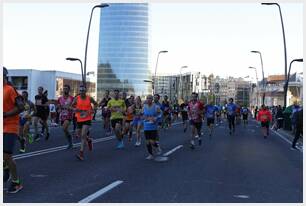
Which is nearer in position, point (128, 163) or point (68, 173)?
point (68, 173)

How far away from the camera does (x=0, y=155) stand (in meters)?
7.86

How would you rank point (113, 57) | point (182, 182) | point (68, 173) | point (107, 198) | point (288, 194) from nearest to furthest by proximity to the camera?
point (107, 198), point (288, 194), point (182, 182), point (68, 173), point (113, 57)

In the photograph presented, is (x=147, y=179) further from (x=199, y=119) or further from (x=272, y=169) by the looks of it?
(x=199, y=119)

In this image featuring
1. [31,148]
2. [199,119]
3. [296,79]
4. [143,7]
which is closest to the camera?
[31,148]

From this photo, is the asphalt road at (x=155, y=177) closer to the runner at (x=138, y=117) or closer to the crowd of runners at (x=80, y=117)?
the crowd of runners at (x=80, y=117)

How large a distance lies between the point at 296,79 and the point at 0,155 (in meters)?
87.9

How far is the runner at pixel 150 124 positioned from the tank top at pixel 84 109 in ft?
4.68

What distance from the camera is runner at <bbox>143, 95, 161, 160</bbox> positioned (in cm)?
1314

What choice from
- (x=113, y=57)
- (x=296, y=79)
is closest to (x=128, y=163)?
(x=296, y=79)

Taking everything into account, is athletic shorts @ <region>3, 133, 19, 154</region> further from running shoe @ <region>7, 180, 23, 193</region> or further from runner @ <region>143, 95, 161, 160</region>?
runner @ <region>143, 95, 161, 160</region>

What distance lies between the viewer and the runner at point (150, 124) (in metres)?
13.1

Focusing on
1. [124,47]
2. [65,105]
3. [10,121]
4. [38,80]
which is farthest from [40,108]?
[124,47]

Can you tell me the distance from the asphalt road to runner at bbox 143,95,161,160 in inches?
15.1

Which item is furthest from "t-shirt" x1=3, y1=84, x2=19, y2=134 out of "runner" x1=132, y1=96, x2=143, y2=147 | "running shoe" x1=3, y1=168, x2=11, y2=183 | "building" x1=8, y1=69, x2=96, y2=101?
"building" x1=8, y1=69, x2=96, y2=101
